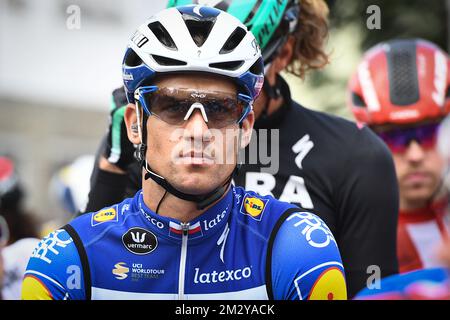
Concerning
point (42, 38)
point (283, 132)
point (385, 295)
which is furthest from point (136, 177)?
point (42, 38)

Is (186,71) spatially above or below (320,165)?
above

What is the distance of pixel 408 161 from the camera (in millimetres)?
6832

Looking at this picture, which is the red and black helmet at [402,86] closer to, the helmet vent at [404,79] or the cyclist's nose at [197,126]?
the helmet vent at [404,79]

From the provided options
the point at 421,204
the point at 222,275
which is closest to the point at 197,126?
the point at 222,275

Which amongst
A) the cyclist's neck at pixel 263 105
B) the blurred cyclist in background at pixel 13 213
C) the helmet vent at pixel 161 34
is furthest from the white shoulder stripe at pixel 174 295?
the blurred cyclist in background at pixel 13 213

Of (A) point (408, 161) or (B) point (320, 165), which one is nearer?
(B) point (320, 165)

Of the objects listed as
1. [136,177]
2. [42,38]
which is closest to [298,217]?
[136,177]

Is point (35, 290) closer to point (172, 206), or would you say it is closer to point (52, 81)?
point (172, 206)

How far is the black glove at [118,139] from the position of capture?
450 cm

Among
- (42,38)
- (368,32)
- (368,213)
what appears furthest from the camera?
(42,38)

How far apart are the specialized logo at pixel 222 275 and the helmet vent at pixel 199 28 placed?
0.94 metres

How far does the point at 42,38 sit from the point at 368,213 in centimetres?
1668
